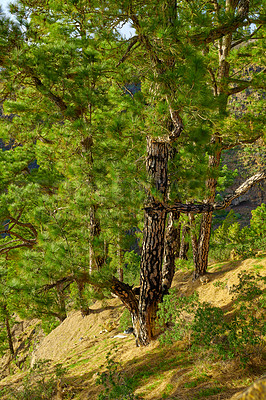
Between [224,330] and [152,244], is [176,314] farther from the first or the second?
[152,244]

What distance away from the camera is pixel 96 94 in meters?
5.48

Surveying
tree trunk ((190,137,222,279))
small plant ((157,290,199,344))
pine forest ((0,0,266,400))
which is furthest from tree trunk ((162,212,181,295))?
small plant ((157,290,199,344))

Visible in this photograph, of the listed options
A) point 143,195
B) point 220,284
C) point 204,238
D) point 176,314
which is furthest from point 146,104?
point 220,284

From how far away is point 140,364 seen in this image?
174 inches

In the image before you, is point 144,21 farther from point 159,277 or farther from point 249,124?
point 159,277

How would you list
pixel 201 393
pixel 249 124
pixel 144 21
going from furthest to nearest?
pixel 249 124, pixel 144 21, pixel 201 393

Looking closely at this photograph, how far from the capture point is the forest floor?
3182mm

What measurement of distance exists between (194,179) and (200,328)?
2.42 meters

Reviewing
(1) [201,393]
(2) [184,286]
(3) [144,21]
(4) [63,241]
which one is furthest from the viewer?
(2) [184,286]

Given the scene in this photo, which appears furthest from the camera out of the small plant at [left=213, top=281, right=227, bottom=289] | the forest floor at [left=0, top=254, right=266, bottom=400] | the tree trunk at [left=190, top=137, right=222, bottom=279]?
the tree trunk at [left=190, top=137, right=222, bottom=279]

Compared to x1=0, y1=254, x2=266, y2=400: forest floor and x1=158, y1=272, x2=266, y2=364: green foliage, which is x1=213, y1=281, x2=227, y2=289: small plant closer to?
x1=0, y1=254, x2=266, y2=400: forest floor

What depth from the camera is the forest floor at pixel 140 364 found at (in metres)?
3.18

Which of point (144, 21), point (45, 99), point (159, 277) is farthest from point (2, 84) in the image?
point (159, 277)

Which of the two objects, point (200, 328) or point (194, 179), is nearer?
point (200, 328)
